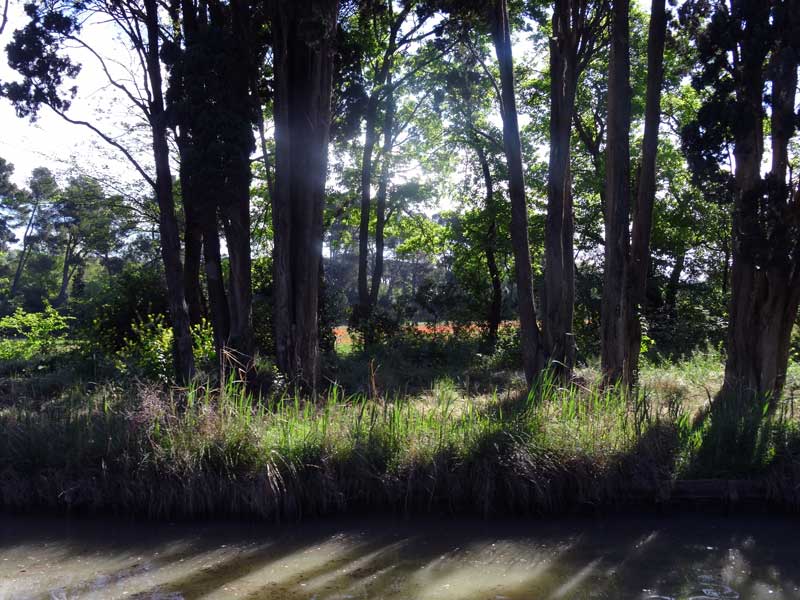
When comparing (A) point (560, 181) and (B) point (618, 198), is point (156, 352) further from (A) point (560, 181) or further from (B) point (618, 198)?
(B) point (618, 198)

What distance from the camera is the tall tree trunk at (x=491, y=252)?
21484 millimetres

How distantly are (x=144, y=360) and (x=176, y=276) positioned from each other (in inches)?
110

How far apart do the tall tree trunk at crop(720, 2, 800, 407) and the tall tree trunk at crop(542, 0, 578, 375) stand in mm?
2662

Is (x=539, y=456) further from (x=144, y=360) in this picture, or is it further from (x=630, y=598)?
(x=144, y=360)

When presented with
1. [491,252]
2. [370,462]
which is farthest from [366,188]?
[370,462]

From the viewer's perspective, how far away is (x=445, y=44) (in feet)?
48.1

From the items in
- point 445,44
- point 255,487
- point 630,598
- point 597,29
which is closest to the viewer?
point 630,598

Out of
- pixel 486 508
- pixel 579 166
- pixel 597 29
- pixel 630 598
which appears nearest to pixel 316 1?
pixel 597 29

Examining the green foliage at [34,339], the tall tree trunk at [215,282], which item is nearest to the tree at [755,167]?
the tall tree trunk at [215,282]

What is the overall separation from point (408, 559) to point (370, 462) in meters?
1.30

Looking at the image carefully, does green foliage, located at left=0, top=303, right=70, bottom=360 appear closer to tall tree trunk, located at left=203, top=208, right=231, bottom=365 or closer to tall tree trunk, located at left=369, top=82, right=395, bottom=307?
tall tree trunk, located at left=203, top=208, right=231, bottom=365

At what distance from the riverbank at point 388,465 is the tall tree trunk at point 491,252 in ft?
43.2

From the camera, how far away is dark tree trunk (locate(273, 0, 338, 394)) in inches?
489

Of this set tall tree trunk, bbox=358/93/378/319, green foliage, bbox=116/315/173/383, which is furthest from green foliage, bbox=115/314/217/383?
tall tree trunk, bbox=358/93/378/319
